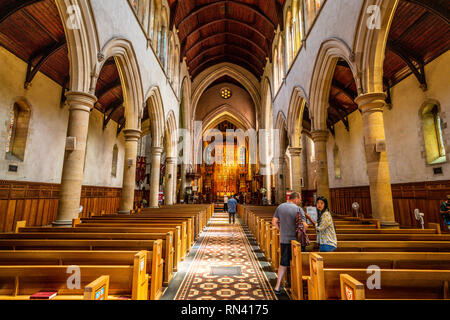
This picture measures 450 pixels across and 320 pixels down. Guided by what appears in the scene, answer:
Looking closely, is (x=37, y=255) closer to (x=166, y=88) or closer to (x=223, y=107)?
(x=166, y=88)

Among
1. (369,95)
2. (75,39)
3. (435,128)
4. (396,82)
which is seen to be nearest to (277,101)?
(396,82)

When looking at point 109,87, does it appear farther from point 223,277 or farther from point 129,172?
point 223,277

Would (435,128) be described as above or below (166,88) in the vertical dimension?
below

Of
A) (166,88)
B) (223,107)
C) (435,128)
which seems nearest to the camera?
(435,128)

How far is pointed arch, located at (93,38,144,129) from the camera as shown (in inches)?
312

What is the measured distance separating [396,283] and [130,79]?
31.2ft

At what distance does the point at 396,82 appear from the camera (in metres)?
9.87

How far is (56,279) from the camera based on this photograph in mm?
2129

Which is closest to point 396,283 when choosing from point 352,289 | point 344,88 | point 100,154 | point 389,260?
point 352,289

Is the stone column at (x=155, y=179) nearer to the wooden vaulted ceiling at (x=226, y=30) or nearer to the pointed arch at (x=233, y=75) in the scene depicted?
the wooden vaulted ceiling at (x=226, y=30)

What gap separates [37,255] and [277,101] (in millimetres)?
15259

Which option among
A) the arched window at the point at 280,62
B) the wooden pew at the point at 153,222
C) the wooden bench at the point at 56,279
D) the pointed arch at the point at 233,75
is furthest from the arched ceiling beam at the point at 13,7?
the pointed arch at the point at 233,75

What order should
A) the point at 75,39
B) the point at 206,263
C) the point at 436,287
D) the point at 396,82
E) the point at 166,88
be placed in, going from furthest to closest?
the point at 166,88 < the point at 396,82 < the point at 75,39 < the point at 206,263 < the point at 436,287

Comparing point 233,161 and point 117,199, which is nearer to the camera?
point 117,199
